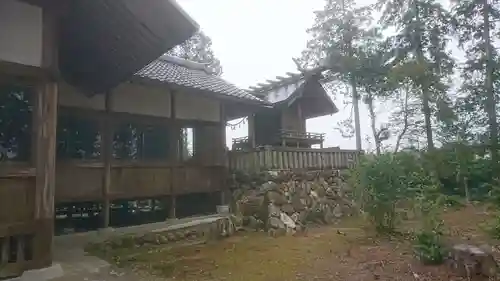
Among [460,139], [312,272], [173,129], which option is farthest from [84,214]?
[460,139]

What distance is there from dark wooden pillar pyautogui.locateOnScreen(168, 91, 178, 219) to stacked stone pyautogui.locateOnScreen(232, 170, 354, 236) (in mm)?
1610

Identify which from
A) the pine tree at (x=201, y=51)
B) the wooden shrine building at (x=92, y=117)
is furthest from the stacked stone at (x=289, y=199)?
the pine tree at (x=201, y=51)

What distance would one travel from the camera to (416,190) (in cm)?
665

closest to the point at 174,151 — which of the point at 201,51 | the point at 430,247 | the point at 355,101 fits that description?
the point at 430,247

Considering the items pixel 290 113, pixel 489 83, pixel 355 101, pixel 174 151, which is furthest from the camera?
pixel 355 101

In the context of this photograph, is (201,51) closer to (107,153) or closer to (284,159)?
(284,159)

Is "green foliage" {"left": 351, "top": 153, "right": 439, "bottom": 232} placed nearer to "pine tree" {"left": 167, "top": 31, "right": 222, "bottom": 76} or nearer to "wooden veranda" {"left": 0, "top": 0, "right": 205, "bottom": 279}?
"wooden veranda" {"left": 0, "top": 0, "right": 205, "bottom": 279}

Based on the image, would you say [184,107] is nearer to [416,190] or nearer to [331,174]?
[331,174]

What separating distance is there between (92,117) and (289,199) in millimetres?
5053

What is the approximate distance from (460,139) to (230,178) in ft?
29.9

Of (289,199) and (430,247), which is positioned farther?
(289,199)

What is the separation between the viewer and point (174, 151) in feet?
32.2

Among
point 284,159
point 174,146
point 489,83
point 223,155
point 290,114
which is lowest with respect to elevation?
point 284,159

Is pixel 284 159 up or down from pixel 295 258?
up
